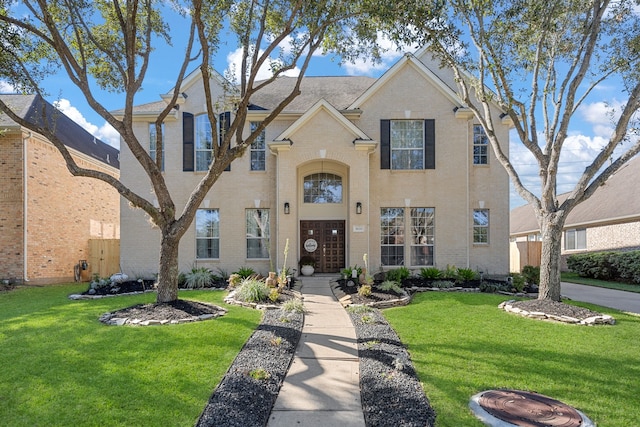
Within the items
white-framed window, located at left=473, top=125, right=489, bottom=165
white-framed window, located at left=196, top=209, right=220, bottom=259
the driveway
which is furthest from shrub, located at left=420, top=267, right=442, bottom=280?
white-framed window, located at left=196, top=209, right=220, bottom=259

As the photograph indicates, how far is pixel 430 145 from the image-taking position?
15773 mm

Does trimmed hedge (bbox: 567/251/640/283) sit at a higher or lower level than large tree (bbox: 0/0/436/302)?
lower

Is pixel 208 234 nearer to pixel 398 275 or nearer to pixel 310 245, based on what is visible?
pixel 310 245

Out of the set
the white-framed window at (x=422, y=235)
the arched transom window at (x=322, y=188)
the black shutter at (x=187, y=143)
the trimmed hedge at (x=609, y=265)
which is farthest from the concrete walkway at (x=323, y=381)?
the trimmed hedge at (x=609, y=265)

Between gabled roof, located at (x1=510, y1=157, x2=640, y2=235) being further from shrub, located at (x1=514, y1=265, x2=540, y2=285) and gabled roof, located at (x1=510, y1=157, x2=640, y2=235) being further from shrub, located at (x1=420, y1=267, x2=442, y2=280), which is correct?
shrub, located at (x1=420, y1=267, x2=442, y2=280)

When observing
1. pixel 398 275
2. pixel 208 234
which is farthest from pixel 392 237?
pixel 208 234

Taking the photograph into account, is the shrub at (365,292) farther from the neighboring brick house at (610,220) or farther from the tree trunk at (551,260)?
the neighboring brick house at (610,220)

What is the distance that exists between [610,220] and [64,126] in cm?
2999

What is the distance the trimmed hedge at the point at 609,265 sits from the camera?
17.3 m

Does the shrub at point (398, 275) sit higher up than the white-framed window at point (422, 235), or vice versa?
the white-framed window at point (422, 235)

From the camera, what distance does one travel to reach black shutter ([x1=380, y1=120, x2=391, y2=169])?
1582 centimetres

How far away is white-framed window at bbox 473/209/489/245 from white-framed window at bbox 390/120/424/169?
3131 mm

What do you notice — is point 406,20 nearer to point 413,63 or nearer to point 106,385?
point 413,63

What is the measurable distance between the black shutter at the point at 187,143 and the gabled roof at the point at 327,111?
154 inches
